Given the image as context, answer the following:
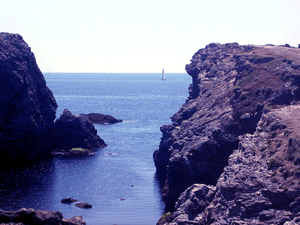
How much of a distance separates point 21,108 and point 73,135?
15.2m

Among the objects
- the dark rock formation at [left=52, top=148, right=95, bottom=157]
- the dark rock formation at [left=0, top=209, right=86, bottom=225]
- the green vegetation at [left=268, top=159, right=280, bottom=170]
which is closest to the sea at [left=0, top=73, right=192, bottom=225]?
the dark rock formation at [left=52, top=148, right=95, bottom=157]

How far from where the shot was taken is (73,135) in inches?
3610

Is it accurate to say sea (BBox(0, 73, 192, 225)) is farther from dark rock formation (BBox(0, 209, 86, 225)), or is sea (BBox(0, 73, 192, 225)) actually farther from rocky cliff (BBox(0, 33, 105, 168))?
dark rock formation (BBox(0, 209, 86, 225))

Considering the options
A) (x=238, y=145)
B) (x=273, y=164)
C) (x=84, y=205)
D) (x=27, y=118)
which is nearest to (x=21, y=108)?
(x=27, y=118)

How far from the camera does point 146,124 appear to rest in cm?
12519

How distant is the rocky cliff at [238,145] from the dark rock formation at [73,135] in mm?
26315

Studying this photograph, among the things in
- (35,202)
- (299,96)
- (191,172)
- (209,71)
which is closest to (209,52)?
(209,71)

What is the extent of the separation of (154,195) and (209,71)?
28491mm

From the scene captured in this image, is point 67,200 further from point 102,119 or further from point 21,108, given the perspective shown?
point 102,119

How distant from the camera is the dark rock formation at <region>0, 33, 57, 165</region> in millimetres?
78125

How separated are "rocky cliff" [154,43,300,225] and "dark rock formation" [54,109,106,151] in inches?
1036

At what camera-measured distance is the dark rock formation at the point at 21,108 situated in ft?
256

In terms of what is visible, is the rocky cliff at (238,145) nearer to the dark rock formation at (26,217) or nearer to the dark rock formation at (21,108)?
the dark rock formation at (26,217)

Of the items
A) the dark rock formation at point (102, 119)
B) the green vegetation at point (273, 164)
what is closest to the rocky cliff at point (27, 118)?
the dark rock formation at point (102, 119)
